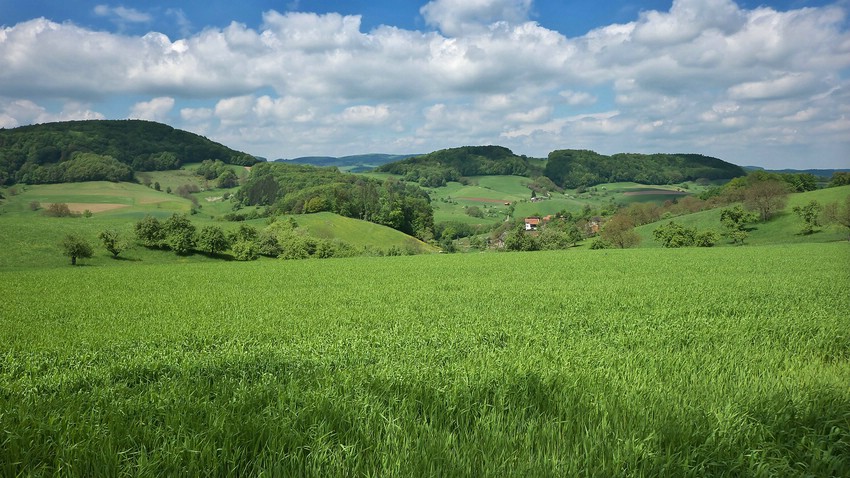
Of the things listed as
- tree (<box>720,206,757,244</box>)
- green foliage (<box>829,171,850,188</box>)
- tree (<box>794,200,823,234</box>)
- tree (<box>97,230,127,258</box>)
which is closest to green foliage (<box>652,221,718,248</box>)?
tree (<box>720,206,757,244</box>)

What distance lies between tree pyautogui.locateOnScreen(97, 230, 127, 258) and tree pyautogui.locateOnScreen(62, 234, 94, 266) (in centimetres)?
397

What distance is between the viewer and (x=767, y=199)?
82.0m

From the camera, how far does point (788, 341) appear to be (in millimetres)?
9406

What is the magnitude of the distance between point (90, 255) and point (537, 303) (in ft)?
193

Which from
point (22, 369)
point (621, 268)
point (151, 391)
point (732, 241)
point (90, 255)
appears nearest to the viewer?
point (151, 391)

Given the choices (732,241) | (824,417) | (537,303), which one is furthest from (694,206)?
(824,417)

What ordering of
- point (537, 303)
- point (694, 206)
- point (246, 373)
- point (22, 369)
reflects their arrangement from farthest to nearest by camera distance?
point (694, 206) → point (537, 303) → point (22, 369) → point (246, 373)

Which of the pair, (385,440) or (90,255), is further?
(90,255)

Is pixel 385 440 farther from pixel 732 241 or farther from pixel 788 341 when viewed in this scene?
pixel 732 241

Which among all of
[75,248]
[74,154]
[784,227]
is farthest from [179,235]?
[74,154]

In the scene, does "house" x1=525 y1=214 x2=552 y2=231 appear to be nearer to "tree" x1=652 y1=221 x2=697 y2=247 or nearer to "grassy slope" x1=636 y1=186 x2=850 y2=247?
"grassy slope" x1=636 y1=186 x2=850 y2=247

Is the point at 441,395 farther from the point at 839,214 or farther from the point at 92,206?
the point at 92,206

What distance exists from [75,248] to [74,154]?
13060cm

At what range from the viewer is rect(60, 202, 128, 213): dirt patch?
10369 cm
